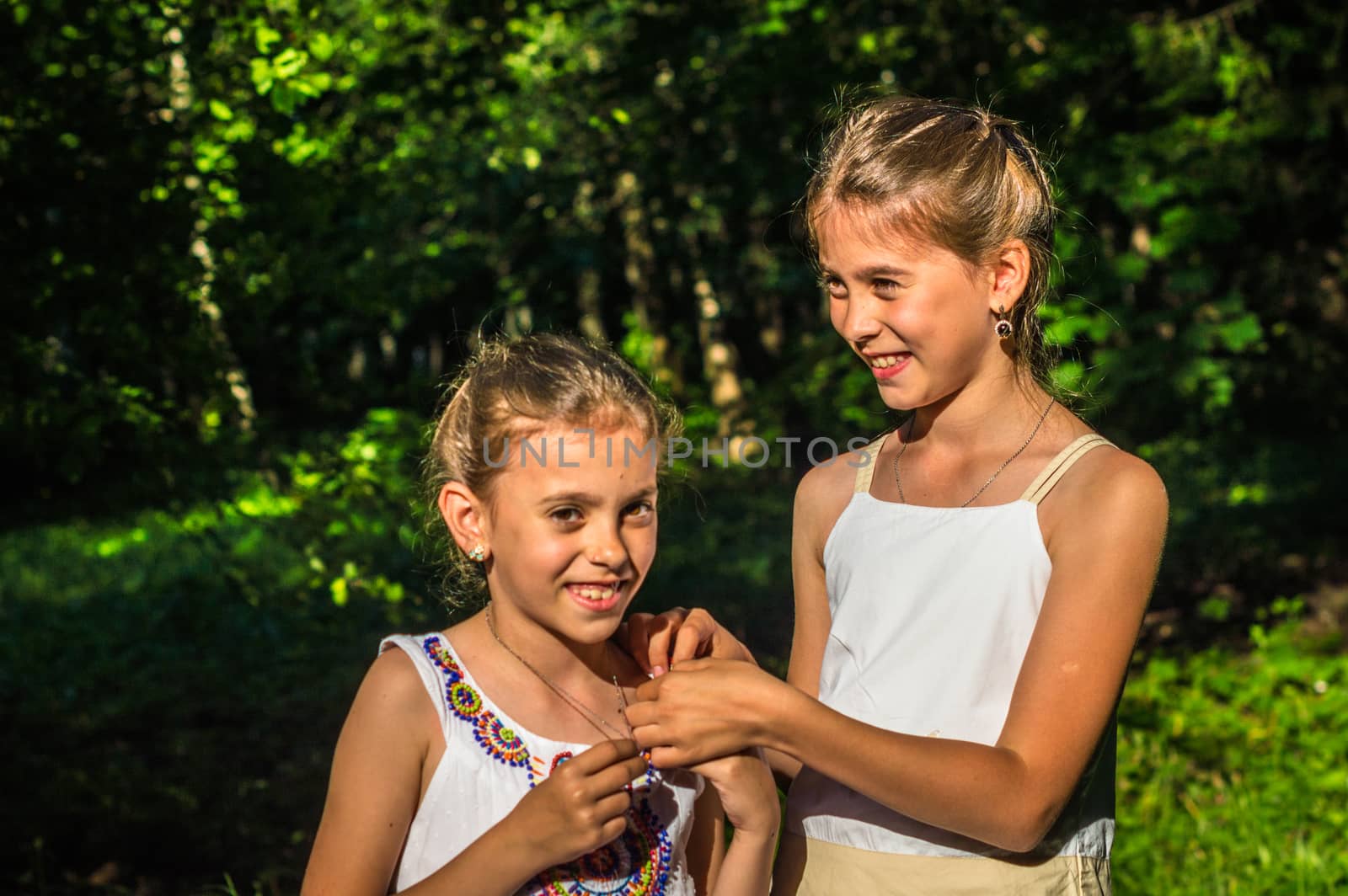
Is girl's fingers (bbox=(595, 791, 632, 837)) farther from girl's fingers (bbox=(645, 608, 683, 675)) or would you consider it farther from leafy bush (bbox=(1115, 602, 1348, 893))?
leafy bush (bbox=(1115, 602, 1348, 893))

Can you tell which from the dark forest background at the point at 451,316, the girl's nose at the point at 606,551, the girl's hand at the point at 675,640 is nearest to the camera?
the girl's nose at the point at 606,551

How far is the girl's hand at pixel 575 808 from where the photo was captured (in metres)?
1.57

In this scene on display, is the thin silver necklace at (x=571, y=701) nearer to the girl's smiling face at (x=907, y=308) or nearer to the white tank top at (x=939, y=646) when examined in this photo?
the white tank top at (x=939, y=646)

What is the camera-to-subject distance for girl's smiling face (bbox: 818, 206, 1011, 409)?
176 centimetres

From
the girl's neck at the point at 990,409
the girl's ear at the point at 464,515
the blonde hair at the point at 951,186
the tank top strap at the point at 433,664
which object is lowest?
the tank top strap at the point at 433,664

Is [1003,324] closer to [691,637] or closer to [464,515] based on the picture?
[691,637]

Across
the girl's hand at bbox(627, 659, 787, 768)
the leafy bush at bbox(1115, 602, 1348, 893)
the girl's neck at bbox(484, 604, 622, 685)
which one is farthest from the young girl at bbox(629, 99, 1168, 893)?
the leafy bush at bbox(1115, 602, 1348, 893)

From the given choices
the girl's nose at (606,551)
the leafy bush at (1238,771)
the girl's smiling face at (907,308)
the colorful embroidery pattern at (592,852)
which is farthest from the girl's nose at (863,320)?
the leafy bush at (1238,771)

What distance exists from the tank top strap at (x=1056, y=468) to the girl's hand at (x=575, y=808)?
66cm

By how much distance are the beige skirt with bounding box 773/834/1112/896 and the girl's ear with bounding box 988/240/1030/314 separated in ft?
2.57

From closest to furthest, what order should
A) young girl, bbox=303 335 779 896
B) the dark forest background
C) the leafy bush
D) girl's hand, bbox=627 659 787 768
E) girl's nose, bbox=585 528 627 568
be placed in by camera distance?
girl's hand, bbox=627 659 787 768
young girl, bbox=303 335 779 896
girl's nose, bbox=585 528 627 568
the dark forest background
the leafy bush

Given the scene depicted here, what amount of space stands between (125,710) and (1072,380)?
478 centimetres

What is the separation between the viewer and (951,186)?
69.8 inches

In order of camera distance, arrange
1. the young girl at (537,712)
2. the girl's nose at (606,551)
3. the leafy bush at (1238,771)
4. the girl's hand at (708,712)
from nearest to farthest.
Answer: the girl's hand at (708,712) < the young girl at (537,712) < the girl's nose at (606,551) < the leafy bush at (1238,771)
